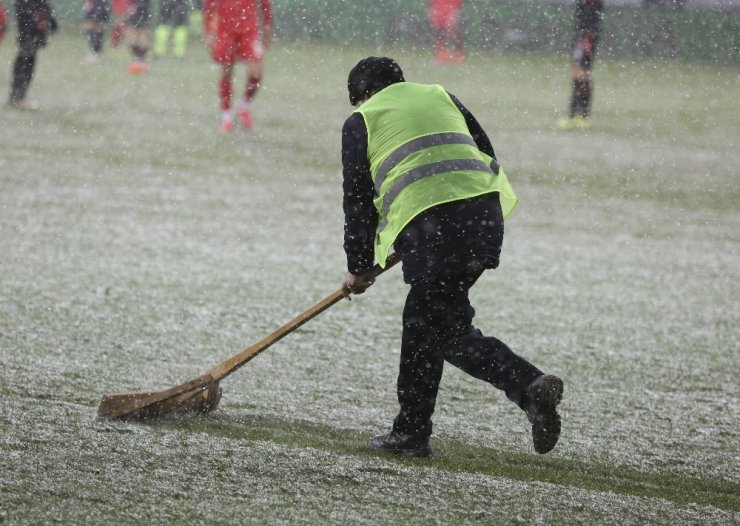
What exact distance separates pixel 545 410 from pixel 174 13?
1696cm

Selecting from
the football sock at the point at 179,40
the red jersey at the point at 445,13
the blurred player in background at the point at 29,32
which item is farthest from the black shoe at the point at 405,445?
the red jersey at the point at 445,13

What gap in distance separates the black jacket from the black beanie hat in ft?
0.44

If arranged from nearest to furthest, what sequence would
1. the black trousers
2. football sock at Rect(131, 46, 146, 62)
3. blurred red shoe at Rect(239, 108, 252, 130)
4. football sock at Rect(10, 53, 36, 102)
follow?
the black trousers < football sock at Rect(10, 53, 36, 102) < blurred red shoe at Rect(239, 108, 252, 130) < football sock at Rect(131, 46, 146, 62)

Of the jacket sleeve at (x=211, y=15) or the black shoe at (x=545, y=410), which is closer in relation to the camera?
the black shoe at (x=545, y=410)

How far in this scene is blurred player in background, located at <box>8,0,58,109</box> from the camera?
37.6 feet

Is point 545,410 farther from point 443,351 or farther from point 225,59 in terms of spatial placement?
point 225,59

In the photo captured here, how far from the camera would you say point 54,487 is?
3.35 m

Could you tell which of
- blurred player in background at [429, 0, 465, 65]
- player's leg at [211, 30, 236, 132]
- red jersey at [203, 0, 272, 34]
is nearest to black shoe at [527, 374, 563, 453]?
player's leg at [211, 30, 236, 132]

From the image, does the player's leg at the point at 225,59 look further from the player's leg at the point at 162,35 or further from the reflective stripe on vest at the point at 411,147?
the player's leg at the point at 162,35

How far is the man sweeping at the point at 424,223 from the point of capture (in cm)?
374

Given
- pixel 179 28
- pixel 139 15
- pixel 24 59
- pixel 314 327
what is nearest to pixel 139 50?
pixel 139 15

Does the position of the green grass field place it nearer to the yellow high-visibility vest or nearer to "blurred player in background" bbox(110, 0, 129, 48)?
the yellow high-visibility vest

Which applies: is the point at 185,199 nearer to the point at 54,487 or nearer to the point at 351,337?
the point at 351,337

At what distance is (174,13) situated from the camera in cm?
1953
